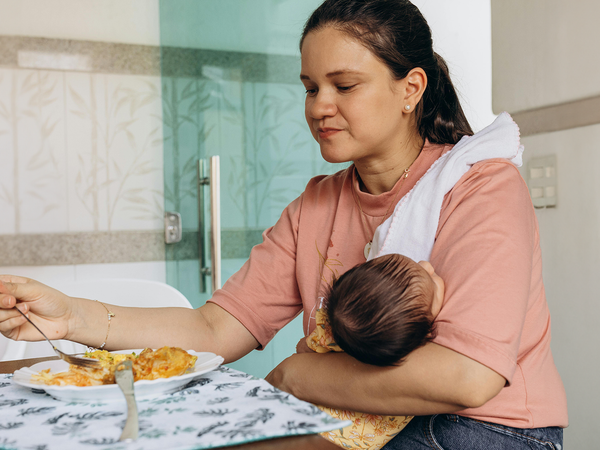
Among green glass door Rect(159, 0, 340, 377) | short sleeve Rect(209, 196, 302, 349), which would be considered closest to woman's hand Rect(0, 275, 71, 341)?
short sleeve Rect(209, 196, 302, 349)

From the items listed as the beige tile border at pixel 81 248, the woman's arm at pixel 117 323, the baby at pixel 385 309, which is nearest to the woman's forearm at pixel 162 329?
the woman's arm at pixel 117 323

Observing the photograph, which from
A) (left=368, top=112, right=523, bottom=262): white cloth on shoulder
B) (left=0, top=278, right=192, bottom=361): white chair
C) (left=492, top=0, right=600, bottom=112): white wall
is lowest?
(left=0, top=278, right=192, bottom=361): white chair

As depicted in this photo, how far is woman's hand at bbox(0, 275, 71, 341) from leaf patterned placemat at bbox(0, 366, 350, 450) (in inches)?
9.5

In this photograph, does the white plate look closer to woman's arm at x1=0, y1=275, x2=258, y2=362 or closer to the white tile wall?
woman's arm at x1=0, y1=275, x2=258, y2=362

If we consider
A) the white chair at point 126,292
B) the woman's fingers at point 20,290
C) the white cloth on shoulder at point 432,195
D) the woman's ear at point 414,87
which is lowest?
the white chair at point 126,292

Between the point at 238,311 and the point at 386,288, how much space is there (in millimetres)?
523

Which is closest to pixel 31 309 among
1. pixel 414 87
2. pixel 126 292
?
pixel 414 87

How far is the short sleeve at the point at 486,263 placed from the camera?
837 mm

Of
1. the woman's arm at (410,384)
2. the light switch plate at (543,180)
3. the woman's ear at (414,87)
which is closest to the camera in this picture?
the woman's arm at (410,384)

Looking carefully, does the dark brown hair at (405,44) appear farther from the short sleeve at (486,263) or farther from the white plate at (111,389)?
the white plate at (111,389)

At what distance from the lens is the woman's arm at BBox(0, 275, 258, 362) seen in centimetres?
100

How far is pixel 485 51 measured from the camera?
2.78 metres

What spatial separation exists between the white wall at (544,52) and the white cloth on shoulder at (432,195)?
0.68 metres

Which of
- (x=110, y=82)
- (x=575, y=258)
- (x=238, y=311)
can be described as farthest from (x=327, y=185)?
(x=110, y=82)
